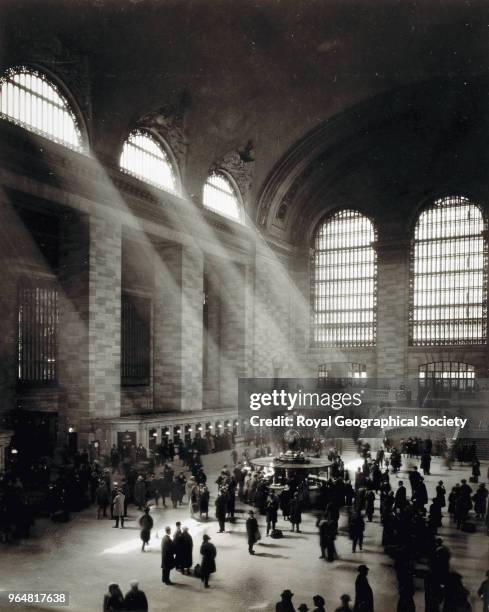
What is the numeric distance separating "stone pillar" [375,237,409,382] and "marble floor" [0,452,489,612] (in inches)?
806

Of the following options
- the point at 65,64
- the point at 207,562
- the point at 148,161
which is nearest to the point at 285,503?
the point at 207,562

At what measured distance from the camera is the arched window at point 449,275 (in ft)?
112

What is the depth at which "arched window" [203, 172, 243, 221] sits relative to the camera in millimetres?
31531

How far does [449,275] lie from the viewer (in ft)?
Answer: 115

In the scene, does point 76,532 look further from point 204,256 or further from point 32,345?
point 204,256

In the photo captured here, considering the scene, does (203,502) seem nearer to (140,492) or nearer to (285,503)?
(140,492)

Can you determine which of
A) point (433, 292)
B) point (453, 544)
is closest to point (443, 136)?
point (433, 292)

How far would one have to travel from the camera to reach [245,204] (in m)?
33.8

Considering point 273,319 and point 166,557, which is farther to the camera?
point 273,319

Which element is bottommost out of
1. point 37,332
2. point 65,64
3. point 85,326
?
point 37,332

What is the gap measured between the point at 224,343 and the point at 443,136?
620 inches

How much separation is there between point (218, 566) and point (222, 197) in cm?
2282

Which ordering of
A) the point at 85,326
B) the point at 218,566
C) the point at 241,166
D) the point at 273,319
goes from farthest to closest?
the point at 273,319 → the point at 241,166 → the point at 85,326 → the point at 218,566

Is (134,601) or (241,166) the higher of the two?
(241,166)
